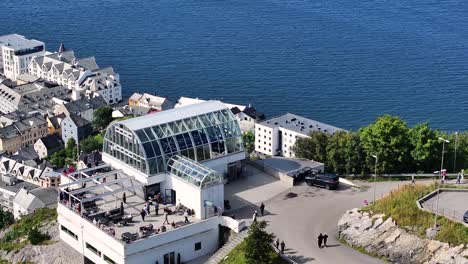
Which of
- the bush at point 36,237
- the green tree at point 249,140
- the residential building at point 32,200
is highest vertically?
the bush at point 36,237

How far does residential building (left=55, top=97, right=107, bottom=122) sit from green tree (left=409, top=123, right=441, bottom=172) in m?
72.1

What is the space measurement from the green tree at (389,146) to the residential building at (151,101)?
2347 inches

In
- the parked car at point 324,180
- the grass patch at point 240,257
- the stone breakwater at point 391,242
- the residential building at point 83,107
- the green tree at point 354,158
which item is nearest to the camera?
the stone breakwater at point 391,242

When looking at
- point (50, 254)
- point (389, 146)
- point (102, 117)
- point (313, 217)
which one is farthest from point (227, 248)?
point (102, 117)

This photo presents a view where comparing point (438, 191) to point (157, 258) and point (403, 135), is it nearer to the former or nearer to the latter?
point (403, 135)

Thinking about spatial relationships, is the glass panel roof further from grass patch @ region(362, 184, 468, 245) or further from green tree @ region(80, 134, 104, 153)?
green tree @ region(80, 134, 104, 153)

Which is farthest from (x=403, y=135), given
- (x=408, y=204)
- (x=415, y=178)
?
(x=408, y=204)

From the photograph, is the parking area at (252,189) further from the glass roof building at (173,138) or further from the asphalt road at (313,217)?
the glass roof building at (173,138)

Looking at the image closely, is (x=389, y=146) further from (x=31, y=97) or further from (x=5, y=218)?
(x=31, y=97)

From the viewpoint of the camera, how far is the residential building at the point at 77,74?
125m

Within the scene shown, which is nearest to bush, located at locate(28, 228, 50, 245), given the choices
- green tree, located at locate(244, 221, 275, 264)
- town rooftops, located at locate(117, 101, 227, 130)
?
town rooftops, located at locate(117, 101, 227, 130)

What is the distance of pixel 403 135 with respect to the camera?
174 feet

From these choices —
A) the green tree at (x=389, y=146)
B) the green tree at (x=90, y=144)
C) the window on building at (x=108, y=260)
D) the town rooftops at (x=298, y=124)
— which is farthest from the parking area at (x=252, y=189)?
the green tree at (x=90, y=144)

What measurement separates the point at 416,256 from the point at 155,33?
10848 cm
